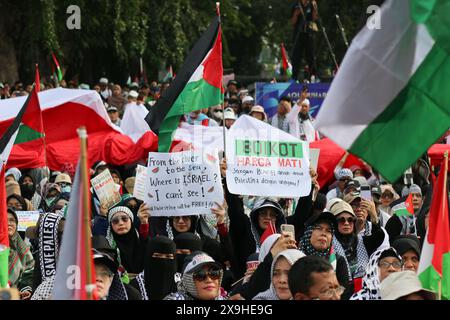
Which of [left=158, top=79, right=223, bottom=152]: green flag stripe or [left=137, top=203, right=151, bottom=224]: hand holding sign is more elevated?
[left=158, top=79, right=223, bottom=152]: green flag stripe

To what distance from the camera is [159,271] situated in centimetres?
853

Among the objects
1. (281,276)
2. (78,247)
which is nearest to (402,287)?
(281,276)

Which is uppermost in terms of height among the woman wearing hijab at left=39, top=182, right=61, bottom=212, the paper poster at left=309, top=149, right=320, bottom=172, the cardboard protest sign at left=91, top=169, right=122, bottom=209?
the paper poster at left=309, top=149, right=320, bottom=172

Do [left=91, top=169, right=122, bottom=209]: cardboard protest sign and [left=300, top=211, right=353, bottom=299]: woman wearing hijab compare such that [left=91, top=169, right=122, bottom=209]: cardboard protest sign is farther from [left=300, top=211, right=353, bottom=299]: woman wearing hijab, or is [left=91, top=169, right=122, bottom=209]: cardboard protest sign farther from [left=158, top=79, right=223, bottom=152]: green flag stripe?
[left=300, top=211, right=353, bottom=299]: woman wearing hijab

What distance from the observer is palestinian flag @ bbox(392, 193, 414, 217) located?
11305 mm

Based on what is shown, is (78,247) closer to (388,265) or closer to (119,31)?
(388,265)

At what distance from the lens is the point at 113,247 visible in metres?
9.60

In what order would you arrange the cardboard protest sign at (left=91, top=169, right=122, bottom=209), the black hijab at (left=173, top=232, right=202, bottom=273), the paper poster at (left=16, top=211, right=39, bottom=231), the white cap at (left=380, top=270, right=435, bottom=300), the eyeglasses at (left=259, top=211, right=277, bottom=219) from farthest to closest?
1. the paper poster at (left=16, top=211, right=39, bottom=231)
2. the cardboard protest sign at (left=91, top=169, right=122, bottom=209)
3. the eyeglasses at (left=259, top=211, right=277, bottom=219)
4. the black hijab at (left=173, top=232, right=202, bottom=273)
5. the white cap at (left=380, top=270, right=435, bottom=300)

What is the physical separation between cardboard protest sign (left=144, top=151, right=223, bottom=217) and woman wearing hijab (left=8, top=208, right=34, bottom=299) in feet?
3.43

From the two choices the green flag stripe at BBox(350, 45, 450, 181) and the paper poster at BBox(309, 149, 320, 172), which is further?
the paper poster at BBox(309, 149, 320, 172)

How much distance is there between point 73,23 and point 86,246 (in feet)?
65.4

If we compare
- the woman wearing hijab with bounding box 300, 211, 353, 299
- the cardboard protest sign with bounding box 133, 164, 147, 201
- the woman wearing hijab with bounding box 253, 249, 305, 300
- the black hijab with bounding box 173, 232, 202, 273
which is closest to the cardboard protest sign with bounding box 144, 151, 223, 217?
the cardboard protest sign with bounding box 133, 164, 147, 201

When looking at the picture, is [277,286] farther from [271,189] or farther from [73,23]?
[73,23]

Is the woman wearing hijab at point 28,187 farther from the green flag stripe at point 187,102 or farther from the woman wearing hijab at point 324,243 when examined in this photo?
the woman wearing hijab at point 324,243
